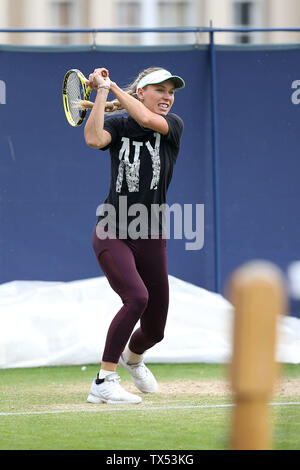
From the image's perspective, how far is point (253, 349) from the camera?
5.93 ft

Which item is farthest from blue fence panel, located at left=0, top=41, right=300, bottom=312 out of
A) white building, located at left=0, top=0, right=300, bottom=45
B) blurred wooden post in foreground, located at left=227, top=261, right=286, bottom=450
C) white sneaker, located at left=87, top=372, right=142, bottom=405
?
white building, located at left=0, top=0, right=300, bottom=45

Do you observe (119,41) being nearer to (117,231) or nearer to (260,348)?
(117,231)

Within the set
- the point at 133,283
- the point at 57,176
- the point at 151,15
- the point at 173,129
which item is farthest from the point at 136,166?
the point at 151,15

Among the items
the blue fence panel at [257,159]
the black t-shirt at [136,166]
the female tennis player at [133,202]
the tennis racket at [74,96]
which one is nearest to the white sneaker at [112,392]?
the female tennis player at [133,202]

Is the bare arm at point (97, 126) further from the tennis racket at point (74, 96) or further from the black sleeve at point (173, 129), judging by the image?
the tennis racket at point (74, 96)

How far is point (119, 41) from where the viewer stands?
16047 millimetres

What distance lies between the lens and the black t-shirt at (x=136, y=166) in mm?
5445

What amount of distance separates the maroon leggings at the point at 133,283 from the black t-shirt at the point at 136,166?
0.11m

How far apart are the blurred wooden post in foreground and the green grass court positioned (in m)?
2.15

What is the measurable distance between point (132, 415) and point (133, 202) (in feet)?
3.83

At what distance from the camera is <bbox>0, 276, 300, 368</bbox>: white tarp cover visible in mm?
7465

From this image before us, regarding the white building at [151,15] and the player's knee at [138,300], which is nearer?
the player's knee at [138,300]

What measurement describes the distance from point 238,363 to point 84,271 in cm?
703
